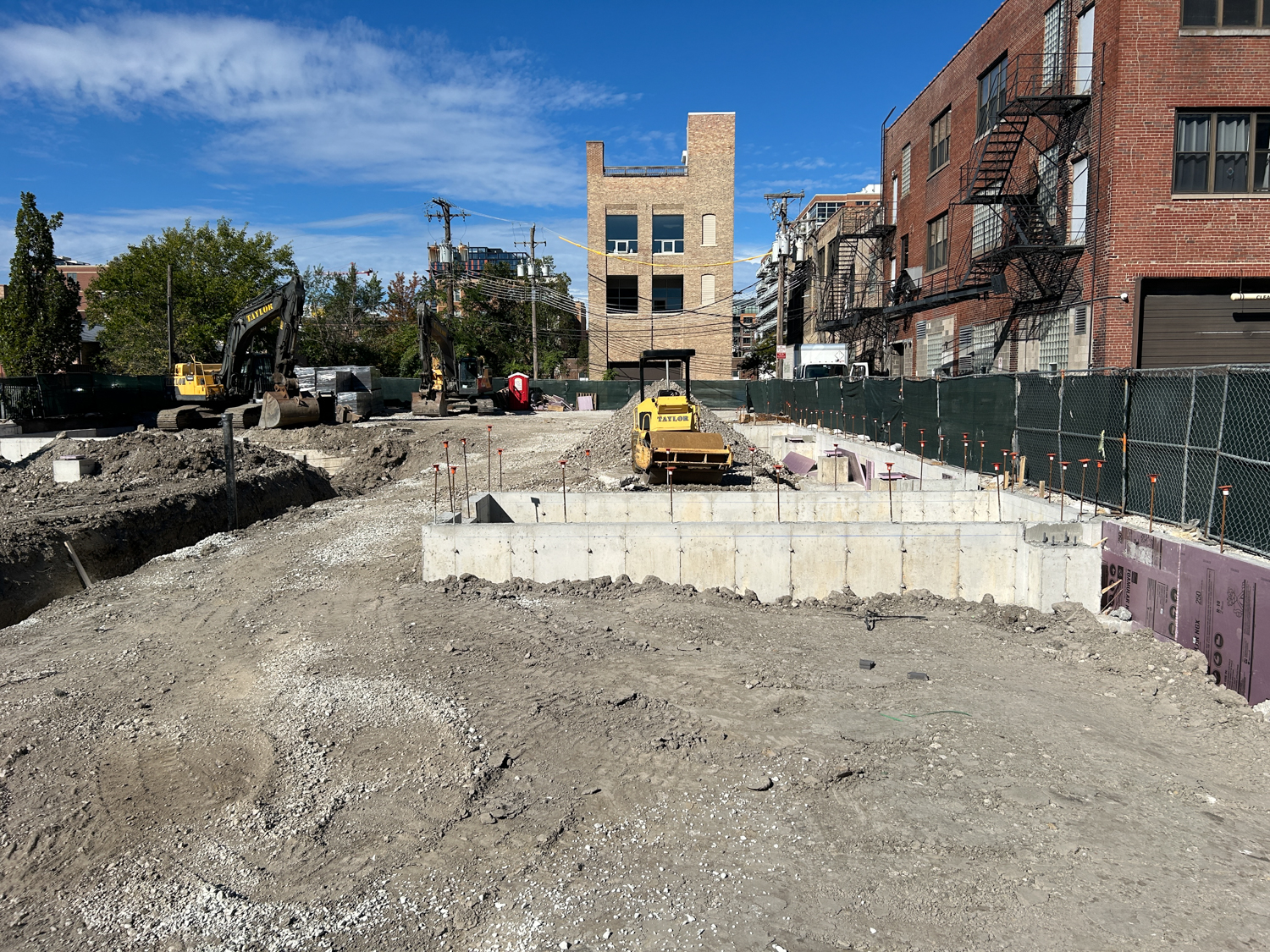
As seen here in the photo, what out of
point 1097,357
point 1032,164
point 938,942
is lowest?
point 938,942

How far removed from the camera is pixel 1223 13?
712 inches

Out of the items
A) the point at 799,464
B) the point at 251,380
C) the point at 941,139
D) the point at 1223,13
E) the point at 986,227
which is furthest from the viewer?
the point at 251,380

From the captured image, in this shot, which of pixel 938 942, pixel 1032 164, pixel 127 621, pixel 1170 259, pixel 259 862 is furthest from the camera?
pixel 1032 164

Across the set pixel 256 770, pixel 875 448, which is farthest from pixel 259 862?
pixel 875 448

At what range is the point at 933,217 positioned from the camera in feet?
96.8

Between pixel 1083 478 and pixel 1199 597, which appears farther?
pixel 1083 478

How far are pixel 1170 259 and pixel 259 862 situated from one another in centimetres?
2121

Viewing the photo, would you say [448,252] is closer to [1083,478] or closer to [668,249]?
[668,249]

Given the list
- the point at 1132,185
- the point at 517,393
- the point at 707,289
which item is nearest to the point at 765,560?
the point at 1132,185

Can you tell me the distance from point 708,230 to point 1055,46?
3093 centimetres

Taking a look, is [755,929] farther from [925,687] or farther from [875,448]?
[875,448]

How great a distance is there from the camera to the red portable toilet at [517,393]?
4431 cm

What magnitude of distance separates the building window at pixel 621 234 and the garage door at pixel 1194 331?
118ft

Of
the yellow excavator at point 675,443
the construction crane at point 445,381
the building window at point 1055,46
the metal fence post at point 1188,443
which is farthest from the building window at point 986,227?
the construction crane at point 445,381
